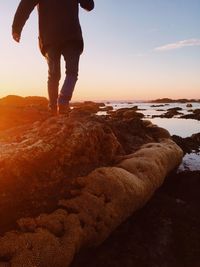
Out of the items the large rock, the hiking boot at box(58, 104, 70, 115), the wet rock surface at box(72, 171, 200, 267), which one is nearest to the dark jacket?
the hiking boot at box(58, 104, 70, 115)

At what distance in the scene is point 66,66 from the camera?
7.35m

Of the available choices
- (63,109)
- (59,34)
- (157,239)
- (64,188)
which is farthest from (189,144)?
(64,188)

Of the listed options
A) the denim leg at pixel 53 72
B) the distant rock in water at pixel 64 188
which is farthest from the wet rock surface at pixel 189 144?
the denim leg at pixel 53 72

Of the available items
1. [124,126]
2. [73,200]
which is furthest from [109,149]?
[124,126]

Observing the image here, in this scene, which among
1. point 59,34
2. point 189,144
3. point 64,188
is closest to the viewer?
point 64,188

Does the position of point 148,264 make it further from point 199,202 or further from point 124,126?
point 124,126

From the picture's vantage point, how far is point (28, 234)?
4285 millimetres

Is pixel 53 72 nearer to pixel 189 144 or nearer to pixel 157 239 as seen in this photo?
pixel 157 239

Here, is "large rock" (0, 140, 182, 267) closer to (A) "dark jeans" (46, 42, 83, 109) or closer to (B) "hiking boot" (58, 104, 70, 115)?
(B) "hiking boot" (58, 104, 70, 115)

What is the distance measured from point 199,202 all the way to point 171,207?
665 millimetres

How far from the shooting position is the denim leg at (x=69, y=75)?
24.0ft

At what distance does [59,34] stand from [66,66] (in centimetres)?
61

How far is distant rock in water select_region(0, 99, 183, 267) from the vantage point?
14.0 feet

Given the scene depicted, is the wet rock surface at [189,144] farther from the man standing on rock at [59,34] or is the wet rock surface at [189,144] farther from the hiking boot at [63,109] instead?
the man standing on rock at [59,34]
